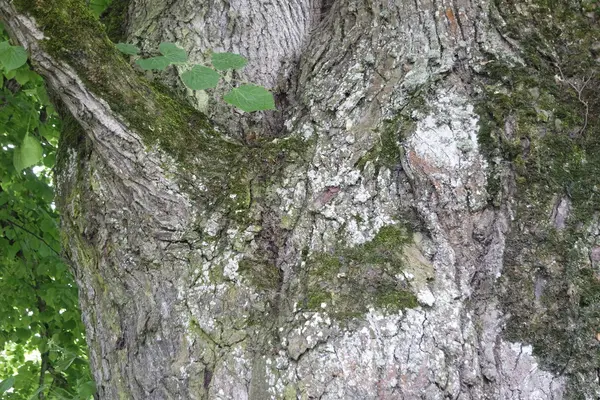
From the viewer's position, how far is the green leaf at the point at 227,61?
71.7 inches

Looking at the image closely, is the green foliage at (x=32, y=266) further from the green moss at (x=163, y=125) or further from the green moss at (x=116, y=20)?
the green moss at (x=163, y=125)

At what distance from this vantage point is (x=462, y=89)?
1.72 meters

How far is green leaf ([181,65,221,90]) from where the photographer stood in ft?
5.69

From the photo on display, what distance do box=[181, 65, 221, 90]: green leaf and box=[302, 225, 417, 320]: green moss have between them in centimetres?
57

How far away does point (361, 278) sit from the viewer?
60.8 inches

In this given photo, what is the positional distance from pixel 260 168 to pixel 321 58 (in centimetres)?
47

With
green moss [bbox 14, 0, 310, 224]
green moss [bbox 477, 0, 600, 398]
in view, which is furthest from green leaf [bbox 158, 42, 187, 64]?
green moss [bbox 477, 0, 600, 398]

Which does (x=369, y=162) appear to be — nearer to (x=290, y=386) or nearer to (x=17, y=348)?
(x=290, y=386)

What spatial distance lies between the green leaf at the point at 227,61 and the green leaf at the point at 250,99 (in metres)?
0.11

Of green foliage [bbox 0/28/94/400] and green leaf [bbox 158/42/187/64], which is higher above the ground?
green foliage [bbox 0/28/94/400]

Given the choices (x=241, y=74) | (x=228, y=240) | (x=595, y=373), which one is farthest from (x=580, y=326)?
(x=241, y=74)

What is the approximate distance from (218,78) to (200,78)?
0.05m

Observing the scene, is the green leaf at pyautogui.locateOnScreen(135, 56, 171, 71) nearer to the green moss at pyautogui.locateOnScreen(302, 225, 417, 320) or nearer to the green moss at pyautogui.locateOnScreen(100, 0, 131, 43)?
the green moss at pyautogui.locateOnScreen(100, 0, 131, 43)

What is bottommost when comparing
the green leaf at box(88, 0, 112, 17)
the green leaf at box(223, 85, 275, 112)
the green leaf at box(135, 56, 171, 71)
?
the green leaf at box(223, 85, 275, 112)
